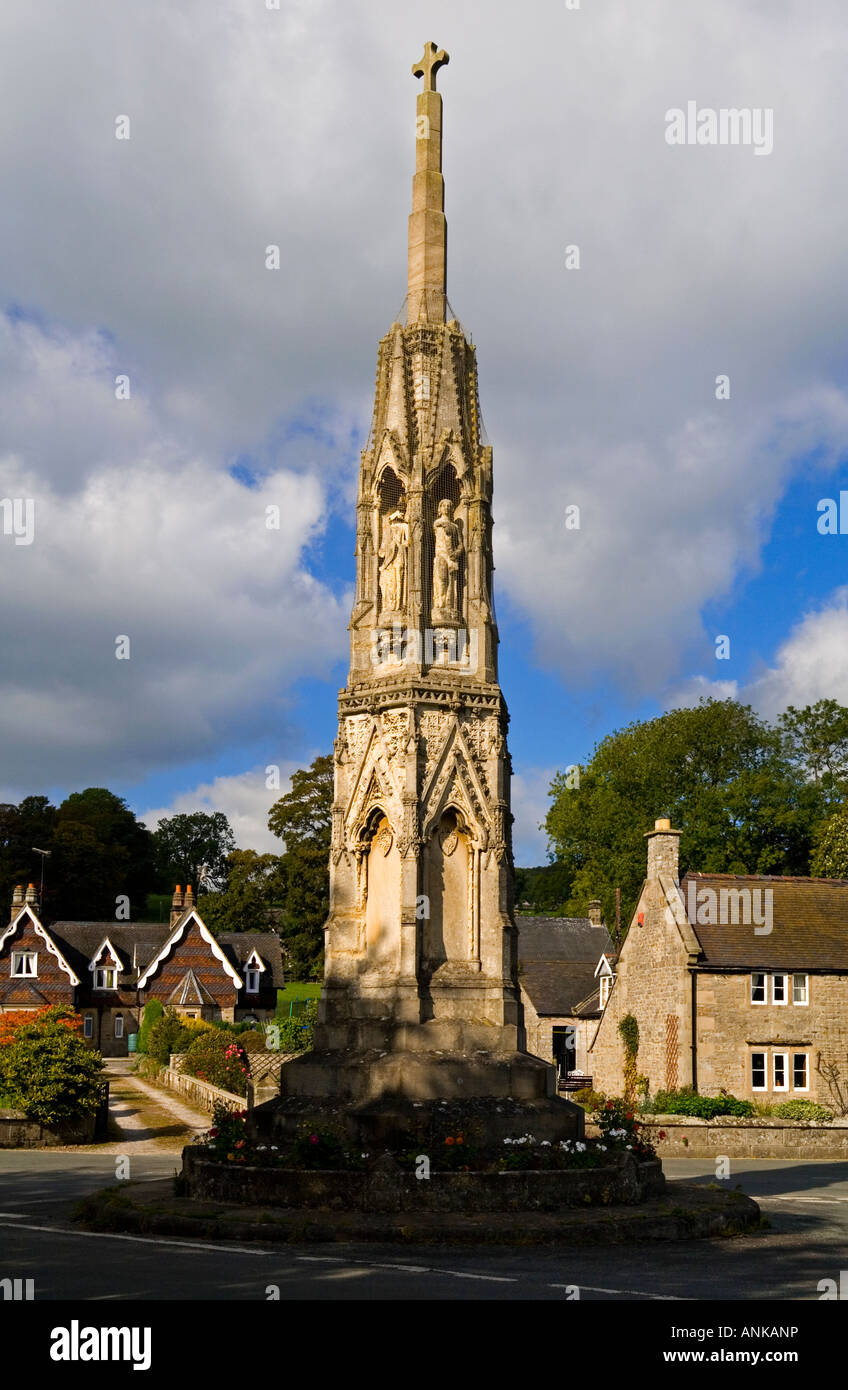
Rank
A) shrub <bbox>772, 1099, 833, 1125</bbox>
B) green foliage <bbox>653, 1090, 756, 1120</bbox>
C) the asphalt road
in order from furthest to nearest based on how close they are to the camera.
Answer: shrub <bbox>772, 1099, 833, 1125</bbox> < green foliage <bbox>653, 1090, 756, 1120</bbox> < the asphalt road

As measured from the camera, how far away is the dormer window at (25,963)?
208 feet

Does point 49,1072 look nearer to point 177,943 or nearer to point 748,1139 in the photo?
point 748,1139

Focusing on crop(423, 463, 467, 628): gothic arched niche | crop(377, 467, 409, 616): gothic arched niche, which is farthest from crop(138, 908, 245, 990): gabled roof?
crop(423, 463, 467, 628): gothic arched niche

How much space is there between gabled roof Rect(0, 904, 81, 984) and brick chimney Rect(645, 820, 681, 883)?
111ft

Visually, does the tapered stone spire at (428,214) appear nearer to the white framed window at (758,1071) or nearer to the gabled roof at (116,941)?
the white framed window at (758,1071)

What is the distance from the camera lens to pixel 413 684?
657 inches

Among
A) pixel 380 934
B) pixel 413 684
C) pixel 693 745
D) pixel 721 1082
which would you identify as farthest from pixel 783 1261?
pixel 693 745

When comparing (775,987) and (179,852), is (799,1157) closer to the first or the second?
(775,987)

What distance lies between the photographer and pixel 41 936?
6378 centimetres

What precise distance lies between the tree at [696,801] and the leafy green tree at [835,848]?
25.2ft

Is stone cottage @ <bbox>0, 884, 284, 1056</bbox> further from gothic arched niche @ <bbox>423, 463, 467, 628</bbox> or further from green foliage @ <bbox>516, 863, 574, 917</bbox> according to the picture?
gothic arched niche @ <bbox>423, 463, 467, 628</bbox>

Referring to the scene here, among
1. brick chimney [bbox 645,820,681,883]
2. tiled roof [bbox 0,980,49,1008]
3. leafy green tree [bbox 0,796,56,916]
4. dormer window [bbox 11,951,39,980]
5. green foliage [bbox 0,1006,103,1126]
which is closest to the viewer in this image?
green foliage [bbox 0,1006,103,1126]

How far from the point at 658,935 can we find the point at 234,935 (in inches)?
1291

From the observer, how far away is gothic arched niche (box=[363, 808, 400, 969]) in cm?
1638
